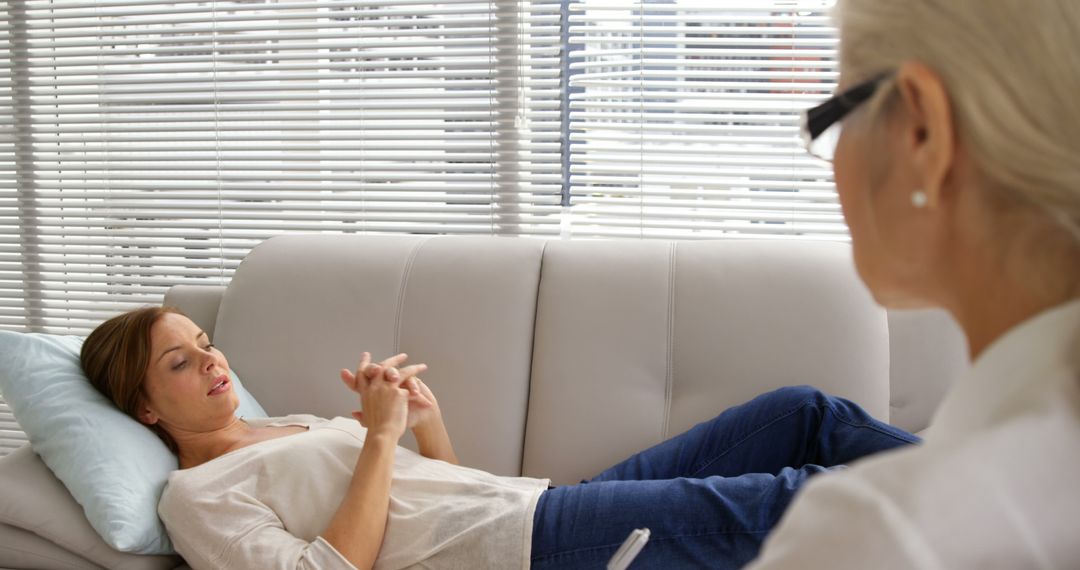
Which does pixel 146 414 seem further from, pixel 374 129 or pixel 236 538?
pixel 374 129

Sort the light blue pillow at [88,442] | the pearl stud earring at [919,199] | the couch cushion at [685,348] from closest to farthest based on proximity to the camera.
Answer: the pearl stud earring at [919,199], the light blue pillow at [88,442], the couch cushion at [685,348]

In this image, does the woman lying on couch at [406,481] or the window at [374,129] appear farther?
the window at [374,129]

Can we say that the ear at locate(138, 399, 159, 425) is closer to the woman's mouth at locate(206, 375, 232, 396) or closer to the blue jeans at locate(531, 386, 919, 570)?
the woman's mouth at locate(206, 375, 232, 396)

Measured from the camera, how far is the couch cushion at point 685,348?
6.63 ft

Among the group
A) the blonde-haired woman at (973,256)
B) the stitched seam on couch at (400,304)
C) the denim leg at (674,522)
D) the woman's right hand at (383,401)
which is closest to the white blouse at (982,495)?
the blonde-haired woman at (973,256)

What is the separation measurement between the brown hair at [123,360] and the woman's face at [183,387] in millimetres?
14

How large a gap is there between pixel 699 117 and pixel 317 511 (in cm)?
146

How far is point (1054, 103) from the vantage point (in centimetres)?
49

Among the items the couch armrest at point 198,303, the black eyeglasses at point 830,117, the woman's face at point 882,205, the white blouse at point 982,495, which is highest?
the black eyeglasses at point 830,117

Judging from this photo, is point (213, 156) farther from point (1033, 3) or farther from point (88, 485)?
point (1033, 3)

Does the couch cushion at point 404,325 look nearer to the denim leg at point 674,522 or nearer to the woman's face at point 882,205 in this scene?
the denim leg at point 674,522

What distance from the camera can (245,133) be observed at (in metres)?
2.96

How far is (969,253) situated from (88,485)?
1.64 metres

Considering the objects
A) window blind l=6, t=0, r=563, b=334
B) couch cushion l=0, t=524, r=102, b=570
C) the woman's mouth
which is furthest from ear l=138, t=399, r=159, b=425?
window blind l=6, t=0, r=563, b=334
